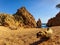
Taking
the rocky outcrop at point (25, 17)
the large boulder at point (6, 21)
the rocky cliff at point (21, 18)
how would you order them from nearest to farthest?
the large boulder at point (6, 21)
the rocky cliff at point (21, 18)
the rocky outcrop at point (25, 17)

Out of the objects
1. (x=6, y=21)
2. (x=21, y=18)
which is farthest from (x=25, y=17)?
(x=6, y=21)

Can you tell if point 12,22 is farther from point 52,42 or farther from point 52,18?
point 52,42

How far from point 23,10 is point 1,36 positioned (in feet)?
38.4

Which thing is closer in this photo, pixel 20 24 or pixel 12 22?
pixel 12 22

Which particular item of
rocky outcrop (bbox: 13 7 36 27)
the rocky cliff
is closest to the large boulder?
the rocky cliff

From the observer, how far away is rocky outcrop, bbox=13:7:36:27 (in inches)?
1029

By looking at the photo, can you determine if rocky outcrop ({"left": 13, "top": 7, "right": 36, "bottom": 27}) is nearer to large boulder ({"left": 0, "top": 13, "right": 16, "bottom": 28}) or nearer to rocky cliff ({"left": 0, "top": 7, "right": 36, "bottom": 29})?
rocky cliff ({"left": 0, "top": 7, "right": 36, "bottom": 29})

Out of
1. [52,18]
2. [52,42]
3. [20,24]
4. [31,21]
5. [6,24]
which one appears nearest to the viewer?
[52,42]

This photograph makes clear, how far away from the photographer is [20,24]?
82.2ft

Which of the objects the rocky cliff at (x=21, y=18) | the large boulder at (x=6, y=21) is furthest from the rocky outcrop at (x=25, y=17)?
the large boulder at (x=6, y=21)

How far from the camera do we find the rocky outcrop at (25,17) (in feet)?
85.8

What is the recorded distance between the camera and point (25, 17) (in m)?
26.7

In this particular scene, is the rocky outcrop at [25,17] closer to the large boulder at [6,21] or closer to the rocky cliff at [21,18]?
the rocky cliff at [21,18]

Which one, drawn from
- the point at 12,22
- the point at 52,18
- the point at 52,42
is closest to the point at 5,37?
the point at 52,42
